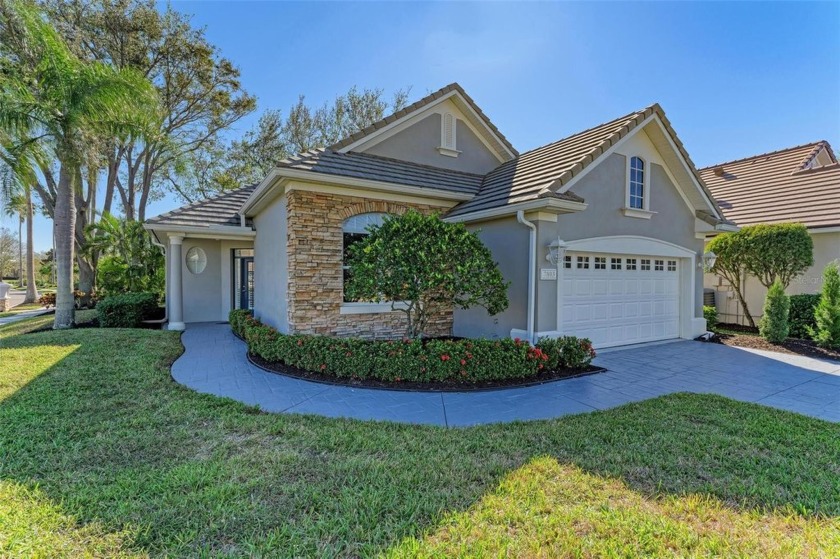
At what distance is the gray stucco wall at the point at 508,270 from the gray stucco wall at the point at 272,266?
459cm

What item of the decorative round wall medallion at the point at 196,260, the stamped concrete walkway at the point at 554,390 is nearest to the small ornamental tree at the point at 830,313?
the stamped concrete walkway at the point at 554,390

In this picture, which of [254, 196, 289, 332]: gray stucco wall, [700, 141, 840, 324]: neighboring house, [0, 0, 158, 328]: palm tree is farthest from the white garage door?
[0, 0, 158, 328]: palm tree

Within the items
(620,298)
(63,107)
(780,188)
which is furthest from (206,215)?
(780,188)

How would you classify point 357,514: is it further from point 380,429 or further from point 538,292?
point 538,292

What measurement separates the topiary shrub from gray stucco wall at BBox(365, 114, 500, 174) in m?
8.41

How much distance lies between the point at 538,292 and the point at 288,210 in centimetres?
573

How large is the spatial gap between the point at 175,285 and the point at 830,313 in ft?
60.3

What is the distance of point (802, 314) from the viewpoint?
1179 cm

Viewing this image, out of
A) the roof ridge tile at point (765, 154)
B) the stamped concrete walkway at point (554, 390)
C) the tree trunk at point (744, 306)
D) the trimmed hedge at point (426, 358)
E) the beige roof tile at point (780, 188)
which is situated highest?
the roof ridge tile at point (765, 154)

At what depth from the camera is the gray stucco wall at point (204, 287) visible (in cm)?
1403

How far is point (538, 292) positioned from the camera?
329 inches

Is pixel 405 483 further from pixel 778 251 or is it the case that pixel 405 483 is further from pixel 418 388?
pixel 778 251

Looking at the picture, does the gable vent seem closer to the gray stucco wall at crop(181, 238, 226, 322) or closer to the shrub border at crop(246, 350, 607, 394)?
the shrub border at crop(246, 350, 607, 394)

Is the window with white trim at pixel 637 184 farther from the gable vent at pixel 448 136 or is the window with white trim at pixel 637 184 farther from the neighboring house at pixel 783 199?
the neighboring house at pixel 783 199
